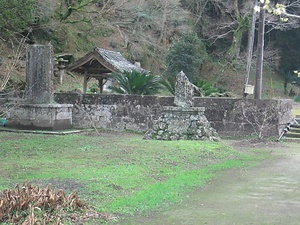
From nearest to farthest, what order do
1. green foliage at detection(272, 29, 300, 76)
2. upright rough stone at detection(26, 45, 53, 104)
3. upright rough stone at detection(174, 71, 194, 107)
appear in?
1. upright rough stone at detection(174, 71, 194, 107)
2. upright rough stone at detection(26, 45, 53, 104)
3. green foliage at detection(272, 29, 300, 76)

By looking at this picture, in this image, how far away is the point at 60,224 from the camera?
4.11 meters

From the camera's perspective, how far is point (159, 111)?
14523 millimetres

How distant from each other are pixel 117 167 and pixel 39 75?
716 cm

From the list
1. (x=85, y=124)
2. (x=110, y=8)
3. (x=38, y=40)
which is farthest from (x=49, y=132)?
(x=38, y=40)

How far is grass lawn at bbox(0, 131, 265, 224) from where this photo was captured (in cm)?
566

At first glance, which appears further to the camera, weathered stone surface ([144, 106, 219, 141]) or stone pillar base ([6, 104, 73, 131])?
stone pillar base ([6, 104, 73, 131])

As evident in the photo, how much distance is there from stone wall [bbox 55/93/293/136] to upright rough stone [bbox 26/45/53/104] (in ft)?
5.78

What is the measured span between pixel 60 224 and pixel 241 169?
207 inches

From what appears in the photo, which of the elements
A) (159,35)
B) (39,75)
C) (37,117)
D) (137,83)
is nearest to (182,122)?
(137,83)

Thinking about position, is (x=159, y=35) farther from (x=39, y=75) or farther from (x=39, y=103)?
(x=39, y=103)

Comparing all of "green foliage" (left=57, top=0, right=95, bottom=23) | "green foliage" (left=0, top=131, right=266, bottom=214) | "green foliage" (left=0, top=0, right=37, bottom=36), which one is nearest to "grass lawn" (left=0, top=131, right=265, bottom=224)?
"green foliage" (left=0, top=131, right=266, bottom=214)

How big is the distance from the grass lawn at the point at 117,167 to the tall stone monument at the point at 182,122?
793 millimetres

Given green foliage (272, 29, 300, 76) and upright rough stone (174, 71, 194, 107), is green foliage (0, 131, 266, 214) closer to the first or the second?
upright rough stone (174, 71, 194, 107)

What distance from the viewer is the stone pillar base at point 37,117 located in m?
13.0
